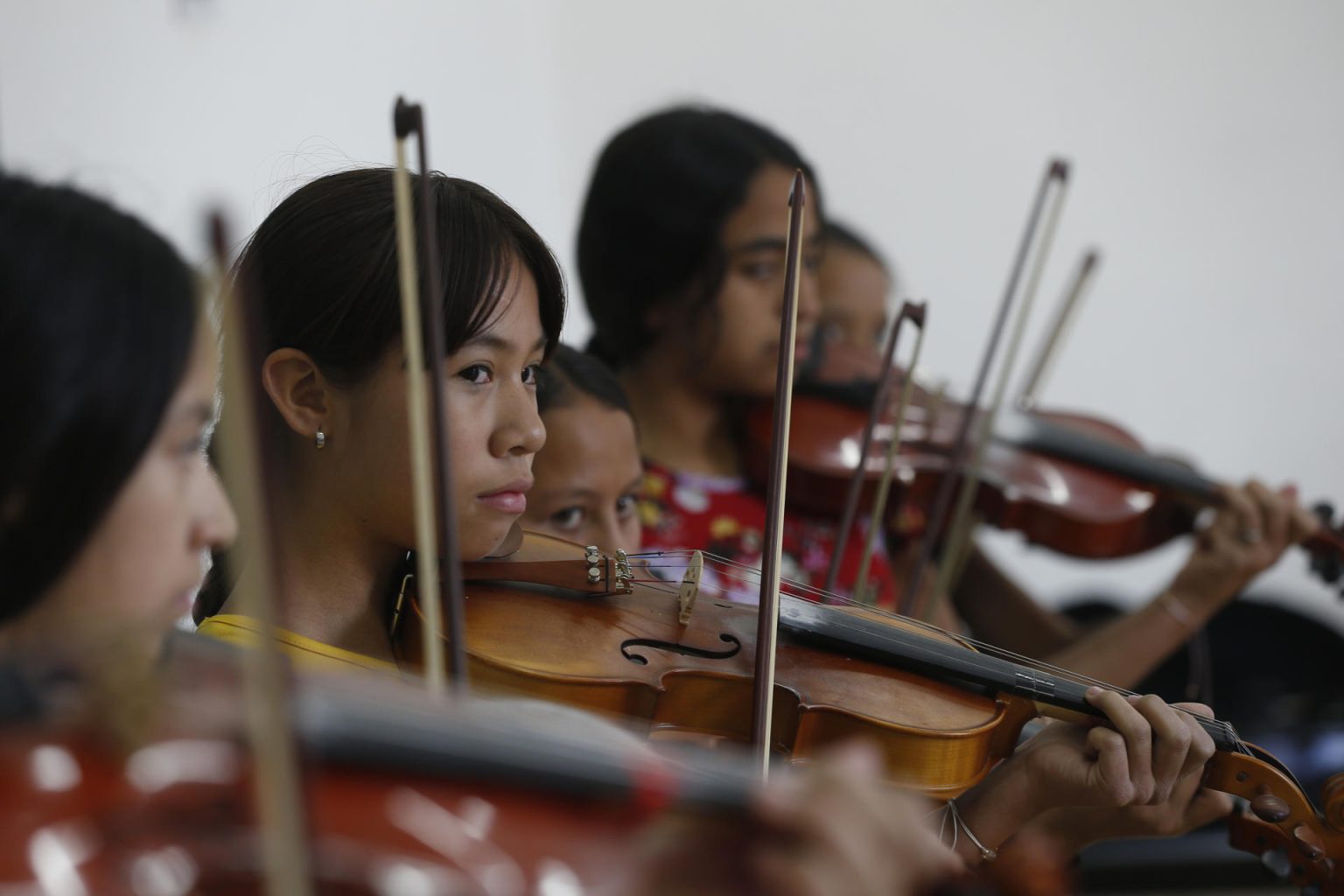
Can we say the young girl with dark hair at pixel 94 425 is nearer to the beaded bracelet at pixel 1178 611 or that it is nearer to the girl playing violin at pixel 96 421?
the girl playing violin at pixel 96 421

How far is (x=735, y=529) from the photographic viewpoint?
1.19 meters

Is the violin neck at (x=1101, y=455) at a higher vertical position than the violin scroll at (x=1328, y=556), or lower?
higher

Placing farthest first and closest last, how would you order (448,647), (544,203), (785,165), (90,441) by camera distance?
(544,203) < (785,165) < (448,647) < (90,441)

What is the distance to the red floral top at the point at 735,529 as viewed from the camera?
1.17 m

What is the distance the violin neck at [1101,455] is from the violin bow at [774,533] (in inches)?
23.7

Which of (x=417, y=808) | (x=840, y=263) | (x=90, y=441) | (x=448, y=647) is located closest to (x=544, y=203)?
(x=840, y=263)

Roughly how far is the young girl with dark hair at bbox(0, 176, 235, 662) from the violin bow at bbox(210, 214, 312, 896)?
9 cm

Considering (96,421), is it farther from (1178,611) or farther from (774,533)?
(1178,611)

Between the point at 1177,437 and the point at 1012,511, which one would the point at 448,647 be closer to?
the point at 1012,511

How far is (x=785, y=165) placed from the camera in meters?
1.25

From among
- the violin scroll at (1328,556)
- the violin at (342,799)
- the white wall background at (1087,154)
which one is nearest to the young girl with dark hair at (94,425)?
the violin at (342,799)

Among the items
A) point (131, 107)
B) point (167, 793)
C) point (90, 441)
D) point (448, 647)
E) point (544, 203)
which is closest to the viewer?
point (167, 793)

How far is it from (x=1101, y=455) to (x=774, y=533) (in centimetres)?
70

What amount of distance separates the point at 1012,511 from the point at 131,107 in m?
1.09
